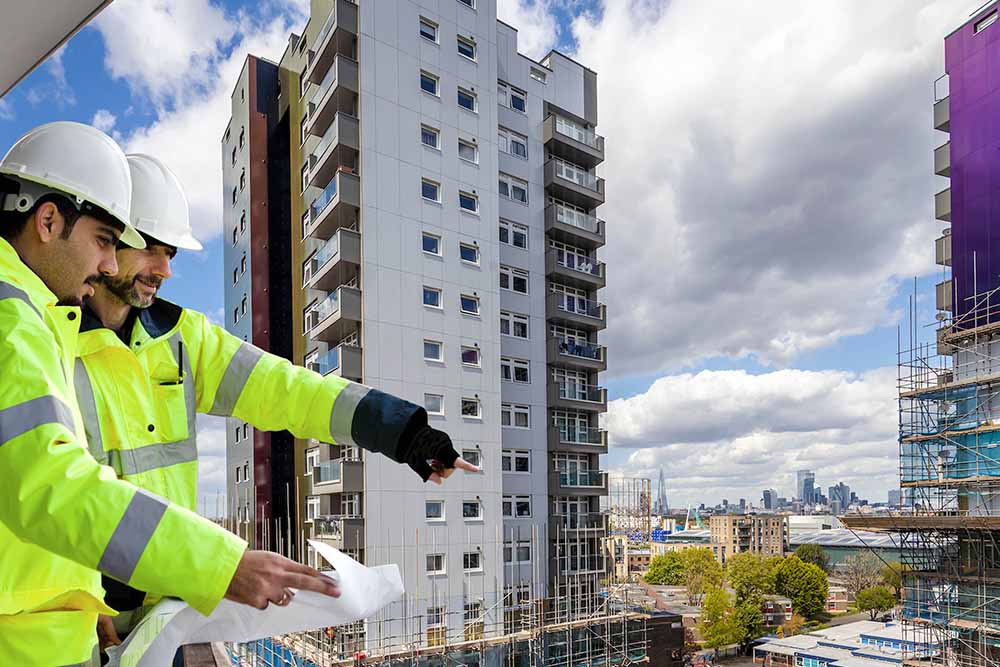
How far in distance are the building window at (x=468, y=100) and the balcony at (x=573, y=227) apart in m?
1.38

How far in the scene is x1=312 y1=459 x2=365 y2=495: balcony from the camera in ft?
18.5

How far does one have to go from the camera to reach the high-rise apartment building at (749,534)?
26609 millimetres

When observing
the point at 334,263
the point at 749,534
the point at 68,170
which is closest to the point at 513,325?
the point at 334,263

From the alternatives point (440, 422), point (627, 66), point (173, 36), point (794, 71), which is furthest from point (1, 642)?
point (794, 71)

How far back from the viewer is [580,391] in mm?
8000

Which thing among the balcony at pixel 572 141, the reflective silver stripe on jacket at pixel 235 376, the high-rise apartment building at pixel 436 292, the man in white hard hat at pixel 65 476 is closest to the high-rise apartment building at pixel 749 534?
the balcony at pixel 572 141

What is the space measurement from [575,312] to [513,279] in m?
0.79

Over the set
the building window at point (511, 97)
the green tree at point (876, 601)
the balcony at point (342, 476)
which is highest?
the building window at point (511, 97)

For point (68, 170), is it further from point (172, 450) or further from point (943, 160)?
point (943, 160)

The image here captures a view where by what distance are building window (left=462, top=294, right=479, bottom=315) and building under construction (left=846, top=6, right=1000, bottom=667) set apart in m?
3.89

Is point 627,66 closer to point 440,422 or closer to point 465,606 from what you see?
point 440,422

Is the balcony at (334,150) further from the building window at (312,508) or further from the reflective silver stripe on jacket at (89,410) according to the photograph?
the reflective silver stripe on jacket at (89,410)

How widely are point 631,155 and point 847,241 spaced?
13.6 metres

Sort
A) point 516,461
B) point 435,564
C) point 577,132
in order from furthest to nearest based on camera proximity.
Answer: point 577,132, point 516,461, point 435,564
